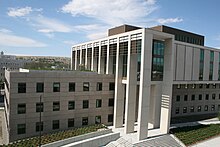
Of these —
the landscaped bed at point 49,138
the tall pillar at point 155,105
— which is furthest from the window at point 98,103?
the tall pillar at point 155,105

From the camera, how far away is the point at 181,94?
42.4 meters

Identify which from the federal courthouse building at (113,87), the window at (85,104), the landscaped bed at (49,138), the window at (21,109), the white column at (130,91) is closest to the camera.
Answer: the landscaped bed at (49,138)

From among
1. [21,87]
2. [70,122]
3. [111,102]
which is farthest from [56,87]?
[111,102]

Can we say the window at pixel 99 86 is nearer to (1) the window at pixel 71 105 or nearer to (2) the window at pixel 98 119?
(2) the window at pixel 98 119

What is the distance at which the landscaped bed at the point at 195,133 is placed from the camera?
2705 cm

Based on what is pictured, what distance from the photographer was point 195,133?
29.3m

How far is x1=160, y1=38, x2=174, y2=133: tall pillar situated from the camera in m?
28.3

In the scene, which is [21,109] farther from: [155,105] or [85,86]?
[155,105]

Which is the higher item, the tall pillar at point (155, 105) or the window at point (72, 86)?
the window at point (72, 86)

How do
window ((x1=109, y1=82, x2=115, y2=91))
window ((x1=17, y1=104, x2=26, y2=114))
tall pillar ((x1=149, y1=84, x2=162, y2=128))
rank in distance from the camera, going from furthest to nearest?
window ((x1=109, y1=82, x2=115, y2=91)) → tall pillar ((x1=149, y1=84, x2=162, y2=128)) → window ((x1=17, y1=104, x2=26, y2=114))

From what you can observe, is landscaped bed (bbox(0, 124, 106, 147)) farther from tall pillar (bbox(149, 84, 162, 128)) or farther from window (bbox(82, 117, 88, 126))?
tall pillar (bbox(149, 84, 162, 128))

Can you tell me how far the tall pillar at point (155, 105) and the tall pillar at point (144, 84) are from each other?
5624 mm

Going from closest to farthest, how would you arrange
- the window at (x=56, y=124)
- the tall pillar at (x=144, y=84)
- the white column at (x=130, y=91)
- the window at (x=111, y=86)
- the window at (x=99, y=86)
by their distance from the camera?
the tall pillar at (x=144, y=84), the white column at (x=130, y=91), the window at (x=56, y=124), the window at (x=99, y=86), the window at (x=111, y=86)

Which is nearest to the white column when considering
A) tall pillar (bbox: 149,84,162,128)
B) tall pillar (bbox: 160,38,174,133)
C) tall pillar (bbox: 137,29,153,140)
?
tall pillar (bbox: 137,29,153,140)
